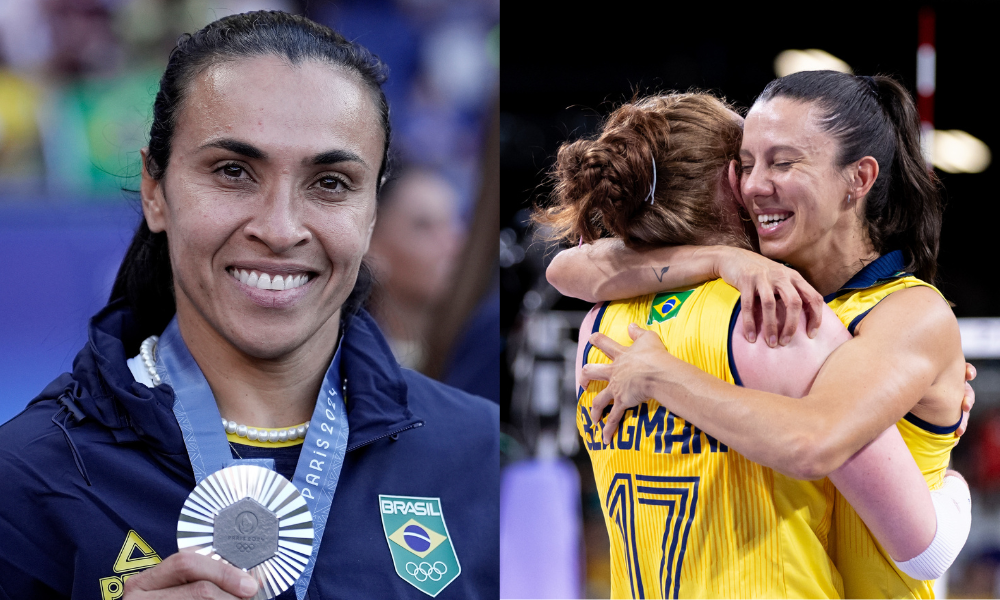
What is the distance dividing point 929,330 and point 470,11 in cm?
120

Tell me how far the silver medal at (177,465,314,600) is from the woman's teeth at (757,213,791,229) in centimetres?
109

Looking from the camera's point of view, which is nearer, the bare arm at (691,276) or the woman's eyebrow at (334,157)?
the bare arm at (691,276)

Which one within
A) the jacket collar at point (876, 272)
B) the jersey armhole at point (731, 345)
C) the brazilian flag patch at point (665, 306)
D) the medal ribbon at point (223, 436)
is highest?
the jacket collar at point (876, 272)

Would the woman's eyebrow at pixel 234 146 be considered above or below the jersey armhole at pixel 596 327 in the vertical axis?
above

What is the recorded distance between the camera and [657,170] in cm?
179

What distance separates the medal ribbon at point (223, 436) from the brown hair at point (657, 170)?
676mm

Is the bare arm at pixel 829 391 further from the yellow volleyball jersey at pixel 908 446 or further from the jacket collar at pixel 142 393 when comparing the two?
the jacket collar at pixel 142 393

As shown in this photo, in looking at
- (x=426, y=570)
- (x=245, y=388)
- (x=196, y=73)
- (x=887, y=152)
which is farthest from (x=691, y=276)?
(x=196, y=73)

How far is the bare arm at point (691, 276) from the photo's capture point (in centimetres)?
159

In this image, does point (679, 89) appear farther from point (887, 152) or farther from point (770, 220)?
point (770, 220)

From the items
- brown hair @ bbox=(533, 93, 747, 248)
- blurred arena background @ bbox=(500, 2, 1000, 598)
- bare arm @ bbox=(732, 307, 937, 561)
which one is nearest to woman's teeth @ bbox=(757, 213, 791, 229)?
brown hair @ bbox=(533, 93, 747, 248)

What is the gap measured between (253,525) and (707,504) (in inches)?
32.9

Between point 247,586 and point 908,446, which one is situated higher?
point 908,446

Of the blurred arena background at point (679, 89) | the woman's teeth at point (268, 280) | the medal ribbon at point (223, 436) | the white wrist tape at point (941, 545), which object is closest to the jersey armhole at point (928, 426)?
the white wrist tape at point (941, 545)
